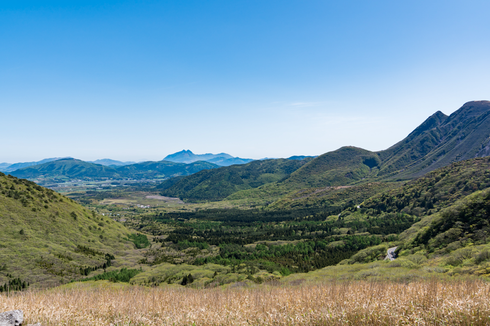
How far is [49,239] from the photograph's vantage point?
196 feet

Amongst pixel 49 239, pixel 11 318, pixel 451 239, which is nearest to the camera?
pixel 11 318

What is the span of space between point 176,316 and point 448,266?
41.8 metres

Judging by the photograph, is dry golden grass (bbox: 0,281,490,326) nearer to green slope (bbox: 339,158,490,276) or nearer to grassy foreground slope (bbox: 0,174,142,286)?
green slope (bbox: 339,158,490,276)

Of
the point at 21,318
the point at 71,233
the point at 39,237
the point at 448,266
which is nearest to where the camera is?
the point at 21,318

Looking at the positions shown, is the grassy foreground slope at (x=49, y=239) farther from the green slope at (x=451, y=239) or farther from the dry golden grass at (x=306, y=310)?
the green slope at (x=451, y=239)

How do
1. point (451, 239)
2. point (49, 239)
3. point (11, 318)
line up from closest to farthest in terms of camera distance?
1. point (11, 318)
2. point (451, 239)
3. point (49, 239)

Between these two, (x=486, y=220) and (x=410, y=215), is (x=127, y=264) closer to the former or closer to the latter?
(x=486, y=220)

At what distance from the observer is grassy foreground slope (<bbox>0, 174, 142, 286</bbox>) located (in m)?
47.6

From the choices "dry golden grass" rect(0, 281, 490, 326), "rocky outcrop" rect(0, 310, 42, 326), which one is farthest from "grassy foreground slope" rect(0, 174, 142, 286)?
"rocky outcrop" rect(0, 310, 42, 326)

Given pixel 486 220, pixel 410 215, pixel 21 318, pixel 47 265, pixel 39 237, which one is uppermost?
pixel 21 318

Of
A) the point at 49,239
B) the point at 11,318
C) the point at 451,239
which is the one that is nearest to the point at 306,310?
the point at 11,318

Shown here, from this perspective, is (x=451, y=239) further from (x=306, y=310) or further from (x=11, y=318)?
(x=11, y=318)

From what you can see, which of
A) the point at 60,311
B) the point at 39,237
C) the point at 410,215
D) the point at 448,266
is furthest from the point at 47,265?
the point at 410,215

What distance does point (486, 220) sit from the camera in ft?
154
